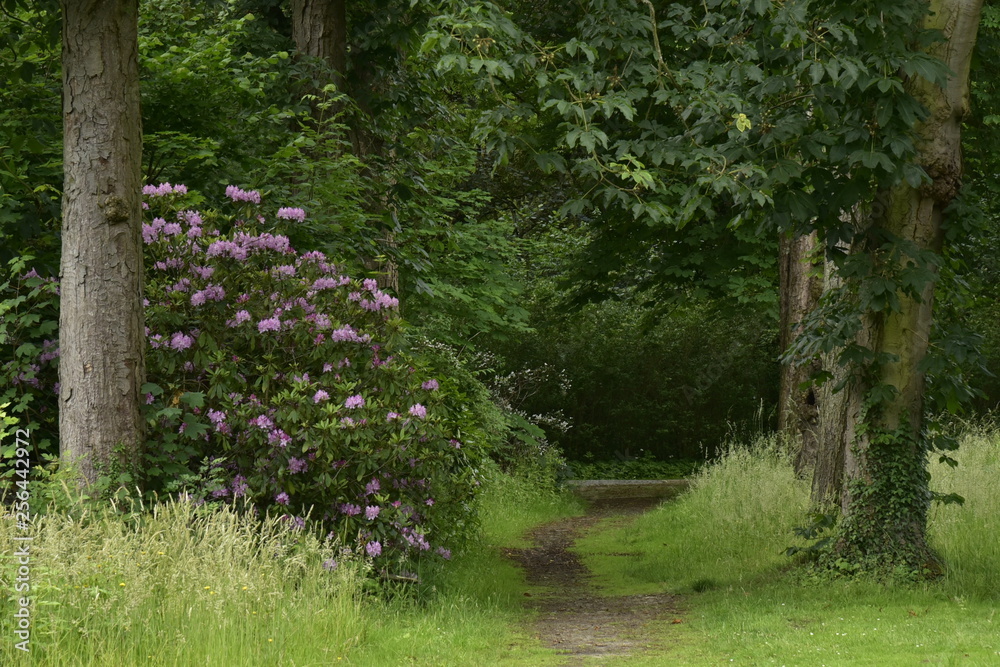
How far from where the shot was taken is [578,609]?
8.46 m

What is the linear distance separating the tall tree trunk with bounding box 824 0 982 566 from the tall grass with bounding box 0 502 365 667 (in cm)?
415

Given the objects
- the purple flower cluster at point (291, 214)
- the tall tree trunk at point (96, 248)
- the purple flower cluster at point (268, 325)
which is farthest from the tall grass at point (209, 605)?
the purple flower cluster at point (291, 214)

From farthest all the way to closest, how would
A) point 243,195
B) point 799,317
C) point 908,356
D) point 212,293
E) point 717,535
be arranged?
point 799,317 → point 717,535 → point 908,356 → point 243,195 → point 212,293

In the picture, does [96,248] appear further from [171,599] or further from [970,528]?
[970,528]

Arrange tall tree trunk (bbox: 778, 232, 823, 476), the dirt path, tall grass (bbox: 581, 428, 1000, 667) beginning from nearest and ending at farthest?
tall grass (bbox: 581, 428, 1000, 667) < the dirt path < tall tree trunk (bbox: 778, 232, 823, 476)

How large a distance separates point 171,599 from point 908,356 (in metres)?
5.70

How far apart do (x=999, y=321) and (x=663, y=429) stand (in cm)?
724

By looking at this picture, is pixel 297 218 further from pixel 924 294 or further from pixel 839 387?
pixel 924 294

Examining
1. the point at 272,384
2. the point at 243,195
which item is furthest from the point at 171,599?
the point at 243,195

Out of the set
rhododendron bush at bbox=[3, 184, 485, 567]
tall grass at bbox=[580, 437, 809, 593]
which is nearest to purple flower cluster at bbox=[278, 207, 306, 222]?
rhododendron bush at bbox=[3, 184, 485, 567]

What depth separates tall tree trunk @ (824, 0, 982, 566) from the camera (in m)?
7.84

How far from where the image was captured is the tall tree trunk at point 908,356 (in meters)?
7.84

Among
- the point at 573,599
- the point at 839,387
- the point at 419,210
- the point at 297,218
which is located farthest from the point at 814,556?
the point at 419,210

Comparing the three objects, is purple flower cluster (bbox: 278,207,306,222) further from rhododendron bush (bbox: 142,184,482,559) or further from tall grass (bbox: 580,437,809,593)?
tall grass (bbox: 580,437,809,593)
